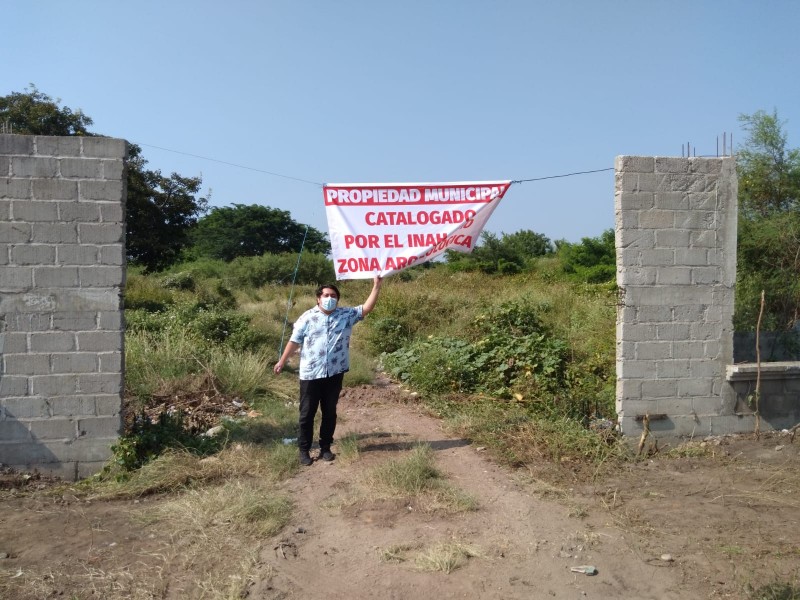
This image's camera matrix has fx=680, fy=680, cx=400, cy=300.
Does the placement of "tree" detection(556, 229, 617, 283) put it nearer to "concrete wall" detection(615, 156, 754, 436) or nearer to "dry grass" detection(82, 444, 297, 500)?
"concrete wall" detection(615, 156, 754, 436)

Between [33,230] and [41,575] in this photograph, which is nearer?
[41,575]

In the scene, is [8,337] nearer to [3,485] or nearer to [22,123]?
[3,485]

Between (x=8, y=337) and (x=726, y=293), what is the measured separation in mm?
6522

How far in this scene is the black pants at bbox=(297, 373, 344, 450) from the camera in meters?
6.09

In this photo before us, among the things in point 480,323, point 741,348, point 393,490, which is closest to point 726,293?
point 741,348

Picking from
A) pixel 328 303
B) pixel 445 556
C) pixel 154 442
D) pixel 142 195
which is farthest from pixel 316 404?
pixel 142 195

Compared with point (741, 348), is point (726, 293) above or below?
above

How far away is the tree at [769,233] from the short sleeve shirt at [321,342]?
4804mm

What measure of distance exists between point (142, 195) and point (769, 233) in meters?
13.3

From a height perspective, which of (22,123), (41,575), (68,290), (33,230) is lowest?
(41,575)

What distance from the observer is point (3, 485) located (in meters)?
5.61

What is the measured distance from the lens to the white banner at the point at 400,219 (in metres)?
6.66

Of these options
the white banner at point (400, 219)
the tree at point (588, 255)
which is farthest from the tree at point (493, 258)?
the white banner at point (400, 219)

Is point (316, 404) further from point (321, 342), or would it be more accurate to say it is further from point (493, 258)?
point (493, 258)
